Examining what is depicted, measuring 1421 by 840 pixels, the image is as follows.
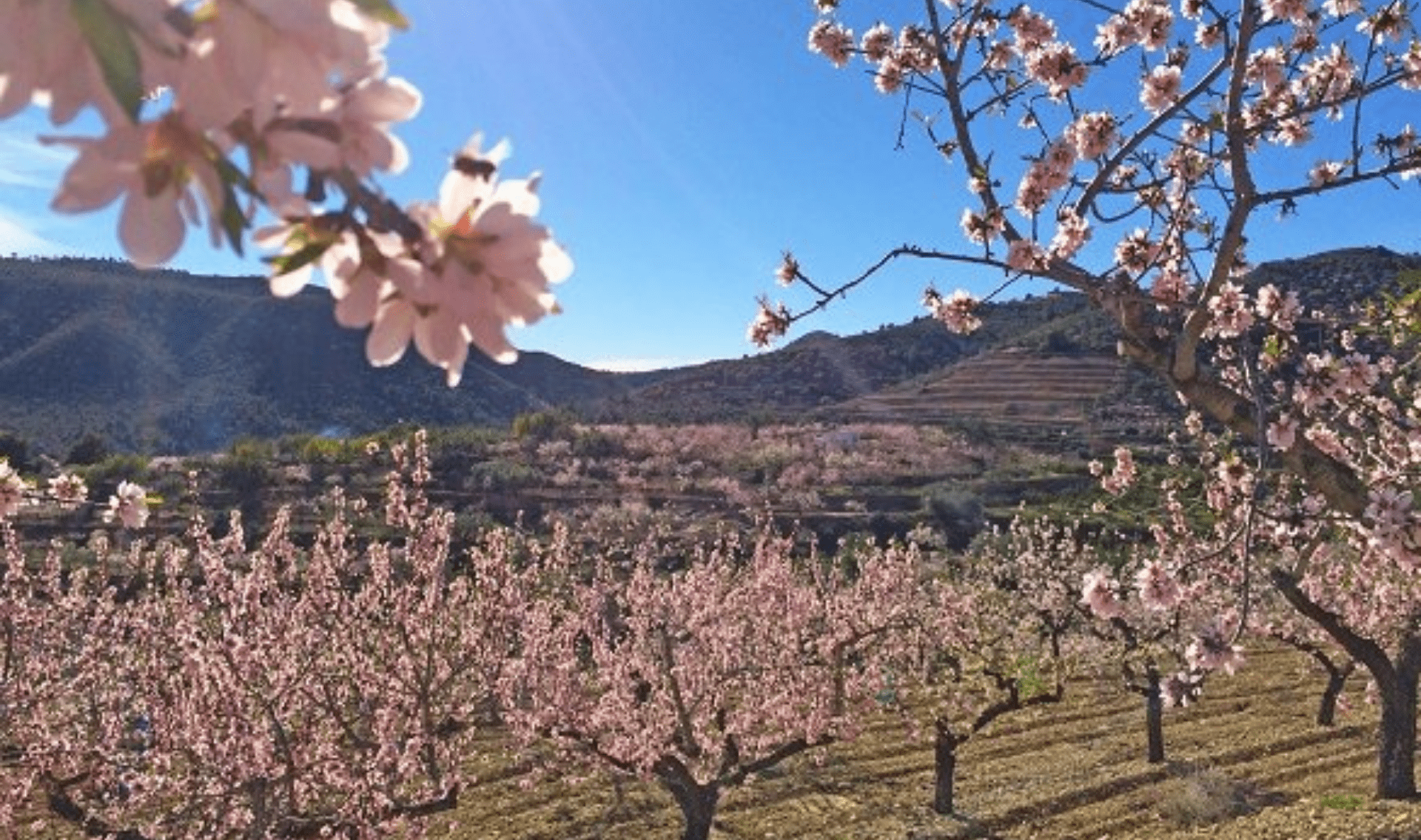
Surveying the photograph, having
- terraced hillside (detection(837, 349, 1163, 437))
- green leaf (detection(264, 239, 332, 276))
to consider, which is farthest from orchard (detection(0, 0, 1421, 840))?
terraced hillside (detection(837, 349, 1163, 437))

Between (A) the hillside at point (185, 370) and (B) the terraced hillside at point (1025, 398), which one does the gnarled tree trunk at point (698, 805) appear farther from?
(A) the hillside at point (185, 370)

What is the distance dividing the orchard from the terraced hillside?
5516cm

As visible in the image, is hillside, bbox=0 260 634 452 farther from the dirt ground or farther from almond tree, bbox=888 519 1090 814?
the dirt ground

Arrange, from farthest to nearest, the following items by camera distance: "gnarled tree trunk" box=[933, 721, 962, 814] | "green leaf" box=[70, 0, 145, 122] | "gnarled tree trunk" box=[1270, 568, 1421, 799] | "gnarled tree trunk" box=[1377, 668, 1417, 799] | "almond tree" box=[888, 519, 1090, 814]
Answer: "almond tree" box=[888, 519, 1090, 814] → "gnarled tree trunk" box=[933, 721, 962, 814] → "gnarled tree trunk" box=[1377, 668, 1417, 799] → "gnarled tree trunk" box=[1270, 568, 1421, 799] → "green leaf" box=[70, 0, 145, 122]

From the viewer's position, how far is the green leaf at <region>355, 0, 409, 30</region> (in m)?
0.94

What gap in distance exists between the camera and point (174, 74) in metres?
0.89

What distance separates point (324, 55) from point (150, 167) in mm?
173

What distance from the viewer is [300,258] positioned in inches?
39.4

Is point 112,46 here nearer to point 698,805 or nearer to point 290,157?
point 290,157

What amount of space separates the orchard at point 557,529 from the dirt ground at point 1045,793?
0.69 metres

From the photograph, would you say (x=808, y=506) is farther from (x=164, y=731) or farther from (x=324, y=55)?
(x=324, y=55)

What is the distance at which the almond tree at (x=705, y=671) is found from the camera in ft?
38.1

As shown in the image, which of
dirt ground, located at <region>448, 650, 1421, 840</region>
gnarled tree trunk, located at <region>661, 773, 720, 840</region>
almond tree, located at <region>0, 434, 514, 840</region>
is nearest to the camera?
almond tree, located at <region>0, 434, 514, 840</region>

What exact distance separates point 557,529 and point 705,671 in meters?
2.93
